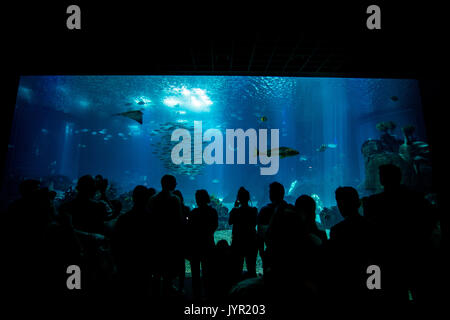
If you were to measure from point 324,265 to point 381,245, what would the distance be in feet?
3.18

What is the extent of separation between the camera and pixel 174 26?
3455mm

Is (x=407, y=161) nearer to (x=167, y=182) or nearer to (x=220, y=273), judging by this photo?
(x=220, y=273)

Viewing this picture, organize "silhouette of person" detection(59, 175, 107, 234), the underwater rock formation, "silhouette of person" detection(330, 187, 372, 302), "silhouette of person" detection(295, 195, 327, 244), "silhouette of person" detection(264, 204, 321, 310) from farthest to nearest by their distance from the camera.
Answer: the underwater rock formation, "silhouette of person" detection(59, 175, 107, 234), "silhouette of person" detection(295, 195, 327, 244), "silhouette of person" detection(330, 187, 372, 302), "silhouette of person" detection(264, 204, 321, 310)

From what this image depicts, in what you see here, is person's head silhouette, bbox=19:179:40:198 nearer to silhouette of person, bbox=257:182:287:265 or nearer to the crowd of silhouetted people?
the crowd of silhouetted people

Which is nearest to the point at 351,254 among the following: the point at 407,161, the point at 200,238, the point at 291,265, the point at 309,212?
the point at 309,212

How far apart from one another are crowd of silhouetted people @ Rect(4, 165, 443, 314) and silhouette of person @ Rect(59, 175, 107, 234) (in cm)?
1

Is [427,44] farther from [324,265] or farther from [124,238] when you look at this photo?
[124,238]

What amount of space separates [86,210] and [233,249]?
8.54ft

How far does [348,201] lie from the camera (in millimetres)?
2375

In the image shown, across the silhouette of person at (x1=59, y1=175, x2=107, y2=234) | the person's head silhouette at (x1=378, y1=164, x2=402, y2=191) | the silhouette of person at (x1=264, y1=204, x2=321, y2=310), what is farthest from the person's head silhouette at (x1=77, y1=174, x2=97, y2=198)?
the person's head silhouette at (x1=378, y1=164, x2=402, y2=191)

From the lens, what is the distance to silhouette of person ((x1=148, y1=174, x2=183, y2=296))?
3.09m

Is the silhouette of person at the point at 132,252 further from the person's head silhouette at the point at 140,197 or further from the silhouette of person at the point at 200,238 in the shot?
the silhouette of person at the point at 200,238

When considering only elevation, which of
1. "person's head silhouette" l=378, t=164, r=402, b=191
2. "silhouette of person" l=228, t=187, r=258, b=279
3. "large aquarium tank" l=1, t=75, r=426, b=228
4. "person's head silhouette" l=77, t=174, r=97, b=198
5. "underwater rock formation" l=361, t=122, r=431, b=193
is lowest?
"silhouette of person" l=228, t=187, r=258, b=279
